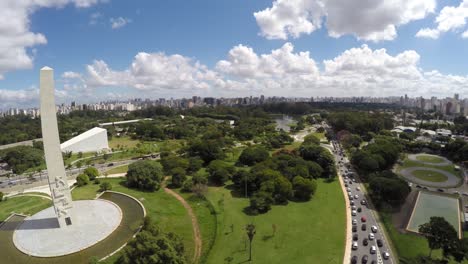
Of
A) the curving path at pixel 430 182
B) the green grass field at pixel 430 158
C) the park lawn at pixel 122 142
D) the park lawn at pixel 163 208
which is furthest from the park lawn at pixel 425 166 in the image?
the park lawn at pixel 122 142

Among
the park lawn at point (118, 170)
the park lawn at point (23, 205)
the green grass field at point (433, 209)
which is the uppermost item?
the green grass field at point (433, 209)

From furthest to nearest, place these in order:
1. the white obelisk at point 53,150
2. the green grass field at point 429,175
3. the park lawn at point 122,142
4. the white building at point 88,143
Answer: the park lawn at point 122,142
the white building at point 88,143
the green grass field at point 429,175
the white obelisk at point 53,150

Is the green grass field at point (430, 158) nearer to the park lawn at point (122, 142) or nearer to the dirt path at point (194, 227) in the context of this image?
the dirt path at point (194, 227)

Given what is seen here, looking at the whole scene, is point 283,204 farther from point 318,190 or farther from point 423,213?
point 423,213

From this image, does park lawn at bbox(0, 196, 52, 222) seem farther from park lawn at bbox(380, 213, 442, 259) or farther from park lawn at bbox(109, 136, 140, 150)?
park lawn at bbox(380, 213, 442, 259)

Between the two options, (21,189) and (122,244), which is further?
(21,189)

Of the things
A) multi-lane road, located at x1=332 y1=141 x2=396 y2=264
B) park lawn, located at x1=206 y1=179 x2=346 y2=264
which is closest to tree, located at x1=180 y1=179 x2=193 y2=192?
park lawn, located at x1=206 y1=179 x2=346 y2=264

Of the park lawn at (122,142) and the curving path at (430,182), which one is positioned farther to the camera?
the park lawn at (122,142)

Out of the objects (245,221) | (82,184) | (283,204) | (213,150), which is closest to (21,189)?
(82,184)
